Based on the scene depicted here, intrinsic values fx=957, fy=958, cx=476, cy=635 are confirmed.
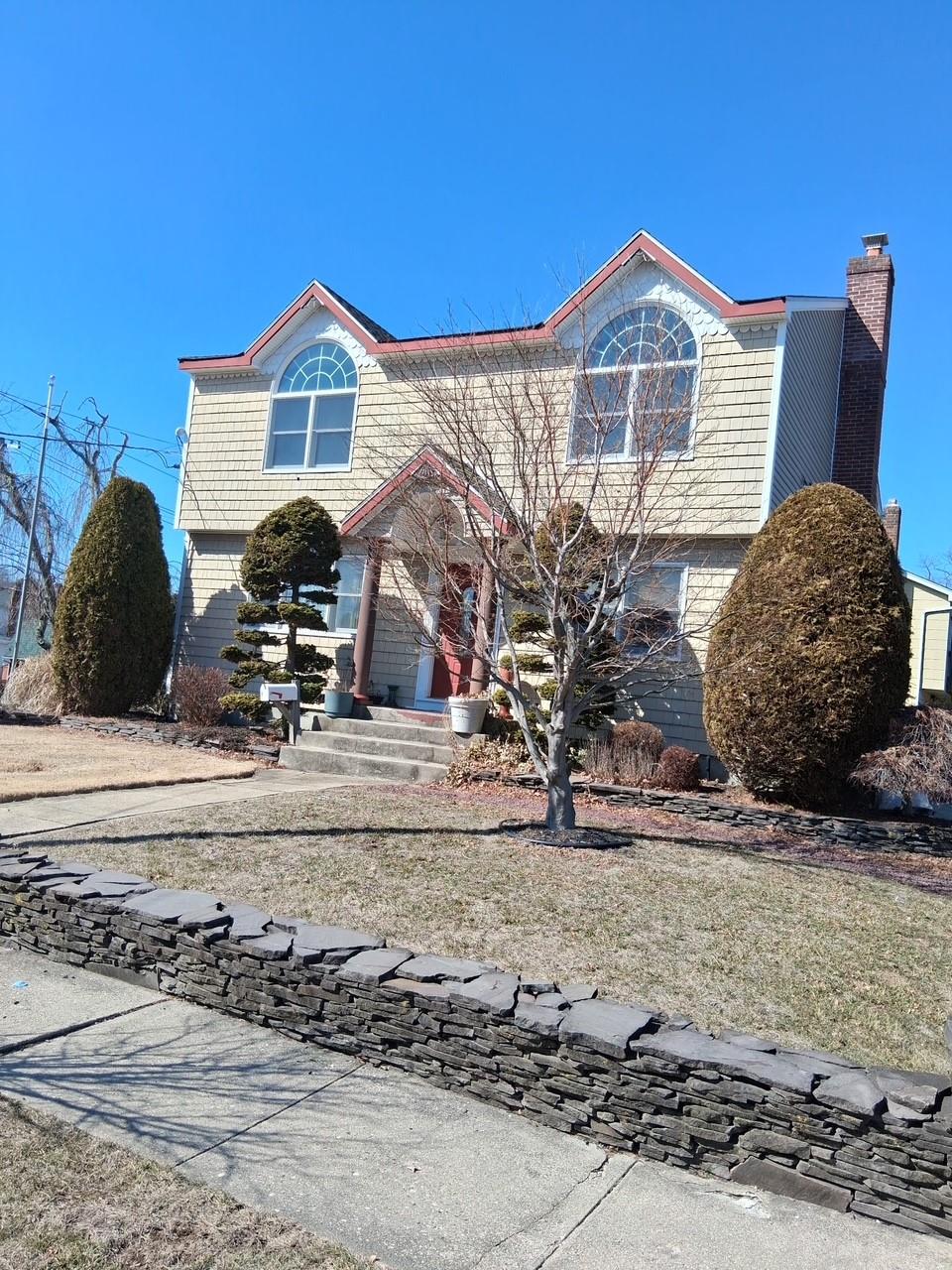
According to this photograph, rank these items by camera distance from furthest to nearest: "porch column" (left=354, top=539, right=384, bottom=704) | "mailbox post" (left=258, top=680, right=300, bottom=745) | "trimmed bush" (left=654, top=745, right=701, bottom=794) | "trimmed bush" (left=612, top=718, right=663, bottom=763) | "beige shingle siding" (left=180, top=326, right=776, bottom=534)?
"porch column" (left=354, top=539, right=384, bottom=704)
"mailbox post" (left=258, top=680, right=300, bottom=745)
"beige shingle siding" (left=180, top=326, right=776, bottom=534)
"trimmed bush" (left=612, top=718, right=663, bottom=763)
"trimmed bush" (left=654, top=745, right=701, bottom=794)

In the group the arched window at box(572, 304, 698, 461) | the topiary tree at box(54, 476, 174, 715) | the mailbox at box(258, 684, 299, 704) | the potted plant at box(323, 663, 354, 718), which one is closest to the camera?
the arched window at box(572, 304, 698, 461)

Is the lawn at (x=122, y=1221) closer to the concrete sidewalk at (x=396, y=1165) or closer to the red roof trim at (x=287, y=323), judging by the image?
the concrete sidewalk at (x=396, y=1165)

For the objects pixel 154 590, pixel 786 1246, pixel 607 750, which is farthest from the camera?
pixel 154 590

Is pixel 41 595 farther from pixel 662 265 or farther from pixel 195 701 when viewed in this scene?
pixel 662 265

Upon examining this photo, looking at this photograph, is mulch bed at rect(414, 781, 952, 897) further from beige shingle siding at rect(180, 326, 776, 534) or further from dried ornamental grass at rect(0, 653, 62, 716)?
dried ornamental grass at rect(0, 653, 62, 716)

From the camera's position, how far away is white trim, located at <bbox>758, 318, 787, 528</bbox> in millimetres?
12547

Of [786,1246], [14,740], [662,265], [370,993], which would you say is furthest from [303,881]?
[662,265]

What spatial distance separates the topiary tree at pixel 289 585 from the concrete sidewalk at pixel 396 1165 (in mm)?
9720

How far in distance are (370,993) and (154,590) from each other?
12816 millimetres

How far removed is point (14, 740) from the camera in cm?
1298

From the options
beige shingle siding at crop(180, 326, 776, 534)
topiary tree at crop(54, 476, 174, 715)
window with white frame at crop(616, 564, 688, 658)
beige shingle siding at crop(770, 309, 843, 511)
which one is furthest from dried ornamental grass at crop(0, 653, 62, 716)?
beige shingle siding at crop(770, 309, 843, 511)

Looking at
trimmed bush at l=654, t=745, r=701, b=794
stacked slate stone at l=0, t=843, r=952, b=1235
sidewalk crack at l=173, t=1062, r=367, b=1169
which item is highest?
trimmed bush at l=654, t=745, r=701, b=794

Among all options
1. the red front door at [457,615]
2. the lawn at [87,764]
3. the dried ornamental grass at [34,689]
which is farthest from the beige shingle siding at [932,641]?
the dried ornamental grass at [34,689]

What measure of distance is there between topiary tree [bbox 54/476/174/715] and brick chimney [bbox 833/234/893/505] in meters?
11.5
